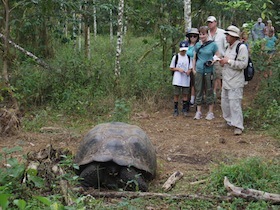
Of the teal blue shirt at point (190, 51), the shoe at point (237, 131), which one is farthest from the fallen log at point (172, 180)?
the teal blue shirt at point (190, 51)

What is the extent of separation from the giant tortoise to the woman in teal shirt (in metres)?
3.07

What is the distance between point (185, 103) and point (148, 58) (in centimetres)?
545

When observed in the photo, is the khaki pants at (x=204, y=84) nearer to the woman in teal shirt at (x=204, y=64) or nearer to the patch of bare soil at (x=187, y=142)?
the woman in teal shirt at (x=204, y=64)

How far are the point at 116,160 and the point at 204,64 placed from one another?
370 centimetres

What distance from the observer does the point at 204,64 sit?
25.8 ft

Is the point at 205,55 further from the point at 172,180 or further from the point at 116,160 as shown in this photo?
the point at 116,160

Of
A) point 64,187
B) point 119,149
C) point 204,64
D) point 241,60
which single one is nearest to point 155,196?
point 119,149

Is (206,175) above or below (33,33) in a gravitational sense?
below

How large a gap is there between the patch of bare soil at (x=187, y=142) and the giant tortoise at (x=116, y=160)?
0.49m

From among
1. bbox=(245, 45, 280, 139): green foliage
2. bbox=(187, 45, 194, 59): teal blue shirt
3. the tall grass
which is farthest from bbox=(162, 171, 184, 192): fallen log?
the tall grass

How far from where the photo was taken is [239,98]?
7.26 m

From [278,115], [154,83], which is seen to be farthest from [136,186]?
[154,83]

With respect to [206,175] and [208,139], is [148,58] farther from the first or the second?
[206,175]

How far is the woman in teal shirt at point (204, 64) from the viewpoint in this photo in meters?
7.79
